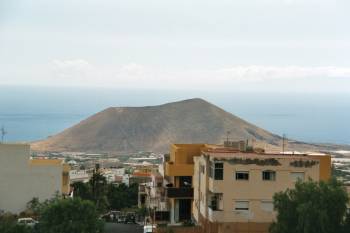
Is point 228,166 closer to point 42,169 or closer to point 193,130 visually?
point 42,169

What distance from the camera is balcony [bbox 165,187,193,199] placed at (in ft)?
109

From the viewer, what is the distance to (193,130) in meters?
136

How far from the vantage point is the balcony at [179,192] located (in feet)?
109

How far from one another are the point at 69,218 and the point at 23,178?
9.43 meters

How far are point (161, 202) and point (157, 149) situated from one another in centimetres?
9169

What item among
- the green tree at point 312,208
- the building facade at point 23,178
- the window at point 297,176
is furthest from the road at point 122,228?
the green tree at point 312,208

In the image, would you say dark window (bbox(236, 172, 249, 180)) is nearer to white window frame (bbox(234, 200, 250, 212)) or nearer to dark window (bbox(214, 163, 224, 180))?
dark window (bbox(214, 163, 224, 180))

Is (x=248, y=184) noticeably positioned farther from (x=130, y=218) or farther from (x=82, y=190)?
(x=82, y=190)

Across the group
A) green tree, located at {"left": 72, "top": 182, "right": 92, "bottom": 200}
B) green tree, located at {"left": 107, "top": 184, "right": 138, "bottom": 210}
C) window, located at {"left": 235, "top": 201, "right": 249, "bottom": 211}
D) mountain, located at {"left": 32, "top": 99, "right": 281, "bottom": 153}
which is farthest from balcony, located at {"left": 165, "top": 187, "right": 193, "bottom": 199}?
mountain, located at {"left": 32, "top": 99, "right": 281, "bottom": 153}

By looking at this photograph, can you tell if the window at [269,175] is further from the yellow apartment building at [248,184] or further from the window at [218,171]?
the window at [218,171]

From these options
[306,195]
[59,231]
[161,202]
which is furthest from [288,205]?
[161,202]

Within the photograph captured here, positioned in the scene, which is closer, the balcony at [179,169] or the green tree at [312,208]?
the green tree at [312,208]

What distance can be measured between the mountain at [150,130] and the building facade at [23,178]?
88514 millimetres

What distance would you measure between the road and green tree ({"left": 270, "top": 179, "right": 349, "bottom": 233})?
32.5ft
